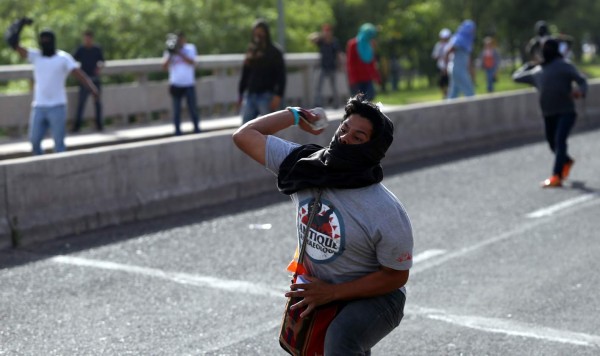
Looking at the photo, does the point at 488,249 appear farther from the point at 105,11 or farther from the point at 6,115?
the point at 105,11

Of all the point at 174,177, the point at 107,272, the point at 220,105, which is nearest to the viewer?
the point at 107,272

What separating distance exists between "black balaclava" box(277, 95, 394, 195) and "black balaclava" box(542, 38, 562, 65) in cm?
923

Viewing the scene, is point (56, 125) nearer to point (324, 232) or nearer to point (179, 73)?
point (179, 73)

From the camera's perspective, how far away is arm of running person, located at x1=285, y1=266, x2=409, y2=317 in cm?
425

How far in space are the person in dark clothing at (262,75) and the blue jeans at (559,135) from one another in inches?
134

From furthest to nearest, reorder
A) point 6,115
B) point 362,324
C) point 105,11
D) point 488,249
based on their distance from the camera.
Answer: point 105,11
point 6,115
point 488,249
point 362,324

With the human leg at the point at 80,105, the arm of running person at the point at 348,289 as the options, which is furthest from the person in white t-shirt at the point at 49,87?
the arm of running person at the point at 348,289

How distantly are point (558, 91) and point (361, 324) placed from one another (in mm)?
9510

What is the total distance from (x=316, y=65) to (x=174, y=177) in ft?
41.6

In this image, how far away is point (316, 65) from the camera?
24000mm

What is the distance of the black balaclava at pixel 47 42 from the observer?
12.7 metres

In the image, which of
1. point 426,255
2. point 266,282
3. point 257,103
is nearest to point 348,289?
point 266,282

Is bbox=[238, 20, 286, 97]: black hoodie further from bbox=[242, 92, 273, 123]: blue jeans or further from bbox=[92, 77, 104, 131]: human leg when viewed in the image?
bbox=[92, 77, 104, 131]: human leg

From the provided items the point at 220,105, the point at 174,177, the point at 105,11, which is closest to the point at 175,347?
the point at 174,177
